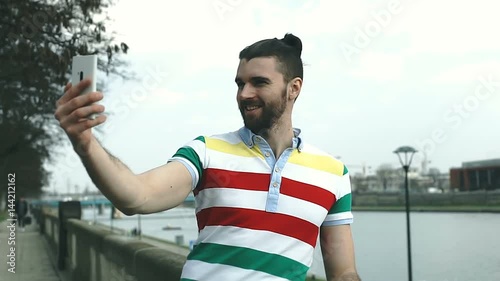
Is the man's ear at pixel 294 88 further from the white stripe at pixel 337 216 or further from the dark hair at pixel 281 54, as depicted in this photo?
the white stripe at pixel 337 216

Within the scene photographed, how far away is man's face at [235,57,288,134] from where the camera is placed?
216 cm

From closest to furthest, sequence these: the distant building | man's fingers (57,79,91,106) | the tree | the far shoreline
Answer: man's fingers (57,79,91,106) → the tree → the distant building → the far shoreline

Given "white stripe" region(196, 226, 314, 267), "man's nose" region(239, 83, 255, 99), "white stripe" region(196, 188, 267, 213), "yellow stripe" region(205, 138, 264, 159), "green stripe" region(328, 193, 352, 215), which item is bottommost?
"white stripe" region(196, 226, 314, 267)

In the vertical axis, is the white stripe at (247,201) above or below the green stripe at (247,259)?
above

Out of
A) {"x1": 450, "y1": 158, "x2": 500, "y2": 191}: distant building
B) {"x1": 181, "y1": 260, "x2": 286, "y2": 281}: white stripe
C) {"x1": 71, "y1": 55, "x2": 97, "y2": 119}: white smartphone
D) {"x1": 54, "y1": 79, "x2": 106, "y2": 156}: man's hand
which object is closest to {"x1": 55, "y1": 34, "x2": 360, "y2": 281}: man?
{"x1": 181, "y1": 260, "x2": 286, "y2": 281}: white stripe

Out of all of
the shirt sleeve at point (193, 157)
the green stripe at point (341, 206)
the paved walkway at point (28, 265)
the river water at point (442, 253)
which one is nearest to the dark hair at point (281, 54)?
the shirt sleeve at point (193, 157)

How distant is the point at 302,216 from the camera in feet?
7.06

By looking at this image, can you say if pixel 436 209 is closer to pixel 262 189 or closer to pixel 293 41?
pixel 293 41

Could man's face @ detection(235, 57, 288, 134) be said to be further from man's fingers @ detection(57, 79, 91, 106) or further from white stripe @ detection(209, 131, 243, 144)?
man's fingers @ detection(57, 79, 91, 106)

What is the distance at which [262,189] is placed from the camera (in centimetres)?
210

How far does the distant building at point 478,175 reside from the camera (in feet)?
93.5

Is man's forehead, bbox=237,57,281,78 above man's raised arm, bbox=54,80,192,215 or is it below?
above

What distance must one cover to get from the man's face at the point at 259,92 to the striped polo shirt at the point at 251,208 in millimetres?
62

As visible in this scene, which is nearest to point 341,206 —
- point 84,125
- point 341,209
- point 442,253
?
point 341,209
